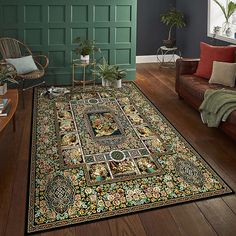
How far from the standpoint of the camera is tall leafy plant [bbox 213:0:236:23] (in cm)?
510

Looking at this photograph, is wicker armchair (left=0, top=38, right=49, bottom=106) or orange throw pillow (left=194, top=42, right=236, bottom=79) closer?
orange throw pillow (left=194, top=42, right=236, bottom=79)

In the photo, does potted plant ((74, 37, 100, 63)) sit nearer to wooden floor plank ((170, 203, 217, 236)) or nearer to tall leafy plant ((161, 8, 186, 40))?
tall leafy plant ((161, 8, 186, 40))

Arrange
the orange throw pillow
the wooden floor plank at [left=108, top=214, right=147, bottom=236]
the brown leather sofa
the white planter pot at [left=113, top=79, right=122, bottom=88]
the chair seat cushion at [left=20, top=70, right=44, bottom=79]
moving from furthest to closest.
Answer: the white planter pot at [left=113, top=79, right=122, bottom=88] < the chair seat cushion at [left=20, top=70, right=44, bottom=79] < the orange throw pillow < the brown leather sofa < the wooden floor plank at [left=108, top=214, right=147, bottom=236]

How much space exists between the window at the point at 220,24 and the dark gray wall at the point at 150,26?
153 cm

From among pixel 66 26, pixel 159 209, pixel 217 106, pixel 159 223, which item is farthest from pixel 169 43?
pixel 159 223

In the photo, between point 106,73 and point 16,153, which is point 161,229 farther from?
point 106,73

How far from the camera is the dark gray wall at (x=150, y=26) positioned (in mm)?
6922

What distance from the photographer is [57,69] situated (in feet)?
18.0

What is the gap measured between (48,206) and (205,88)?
8.20ft

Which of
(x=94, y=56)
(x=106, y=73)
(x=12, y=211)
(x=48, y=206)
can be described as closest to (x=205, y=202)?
(x=48, y=206)

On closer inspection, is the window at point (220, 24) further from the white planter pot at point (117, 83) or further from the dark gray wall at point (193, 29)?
the white planter pot at point (117, 83)

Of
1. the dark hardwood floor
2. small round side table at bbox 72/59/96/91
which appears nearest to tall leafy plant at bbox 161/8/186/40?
small round side table at bbox 72/59/96/91

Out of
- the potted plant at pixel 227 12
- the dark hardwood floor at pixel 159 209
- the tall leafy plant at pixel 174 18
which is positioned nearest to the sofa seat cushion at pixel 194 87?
the dark hardwood floor at pixel 159 209

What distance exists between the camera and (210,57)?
436 cm
